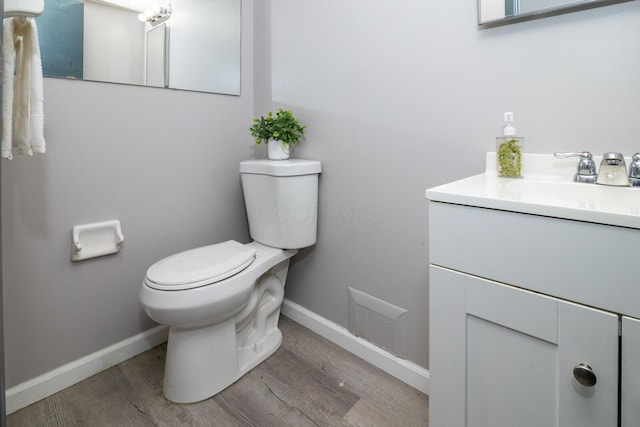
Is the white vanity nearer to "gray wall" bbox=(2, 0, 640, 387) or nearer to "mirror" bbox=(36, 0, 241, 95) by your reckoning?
"gray wall" bbox=(2, 0, 640, 387)

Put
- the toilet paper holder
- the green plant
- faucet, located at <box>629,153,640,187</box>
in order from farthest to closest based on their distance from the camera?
the green plant < the toilet paper holder < faucet, located at <box>629,153,640,187</box>

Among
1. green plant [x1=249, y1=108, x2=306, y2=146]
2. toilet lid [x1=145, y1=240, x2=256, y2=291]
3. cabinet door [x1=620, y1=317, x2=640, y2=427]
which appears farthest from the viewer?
green plant [x1=249, y1=108, x2=306, y2=146]

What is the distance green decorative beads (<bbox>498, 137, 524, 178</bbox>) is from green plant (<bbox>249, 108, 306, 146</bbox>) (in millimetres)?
874

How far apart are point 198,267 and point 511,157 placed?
3.55 ft

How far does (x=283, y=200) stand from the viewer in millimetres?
1436

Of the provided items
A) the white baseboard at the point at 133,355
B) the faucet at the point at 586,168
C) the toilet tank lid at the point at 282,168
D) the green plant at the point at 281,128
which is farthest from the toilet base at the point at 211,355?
the faucet at the point at 586,168

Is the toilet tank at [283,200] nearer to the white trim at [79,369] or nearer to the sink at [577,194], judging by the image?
the white trim at [79,369]

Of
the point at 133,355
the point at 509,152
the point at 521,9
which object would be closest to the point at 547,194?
the point at 509,152

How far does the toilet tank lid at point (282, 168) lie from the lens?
1396mm

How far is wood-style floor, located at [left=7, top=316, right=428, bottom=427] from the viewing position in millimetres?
1132

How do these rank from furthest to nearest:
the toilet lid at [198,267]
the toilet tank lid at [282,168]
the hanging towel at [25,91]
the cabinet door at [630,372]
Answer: the toilet tank lid at [282,168], the toilet lid at [198,267], the hanging towel at [25,91], the cabinet door at [630,372]

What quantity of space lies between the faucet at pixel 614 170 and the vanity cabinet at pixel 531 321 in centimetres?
37

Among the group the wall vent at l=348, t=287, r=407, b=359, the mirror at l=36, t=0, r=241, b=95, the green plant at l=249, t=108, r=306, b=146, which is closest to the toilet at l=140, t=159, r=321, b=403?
the green plant at l=249, t=108, r=306, b=146

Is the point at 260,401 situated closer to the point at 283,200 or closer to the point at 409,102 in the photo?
the point at 283,200
